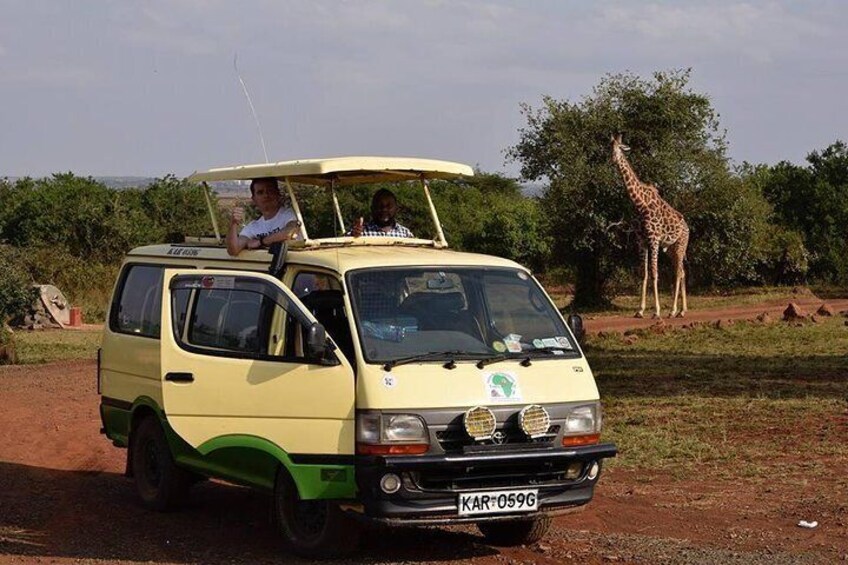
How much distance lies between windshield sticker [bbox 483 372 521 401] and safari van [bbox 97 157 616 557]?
0.01 m

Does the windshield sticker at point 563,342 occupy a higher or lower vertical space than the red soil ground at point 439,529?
higher

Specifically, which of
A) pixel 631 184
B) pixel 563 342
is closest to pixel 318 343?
pixel 563 342

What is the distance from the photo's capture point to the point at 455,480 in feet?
25.9

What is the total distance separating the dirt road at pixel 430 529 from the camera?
8.48 metres

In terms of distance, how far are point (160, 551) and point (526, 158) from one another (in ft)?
81.4

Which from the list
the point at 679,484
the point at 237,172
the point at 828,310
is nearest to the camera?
the point at 237,172

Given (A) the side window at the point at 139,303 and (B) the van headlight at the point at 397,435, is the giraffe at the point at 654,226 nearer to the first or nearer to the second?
(A) the side window at the point at 139,303

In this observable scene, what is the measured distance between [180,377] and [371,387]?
1.76 metres

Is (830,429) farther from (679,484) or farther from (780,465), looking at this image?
(679,484)

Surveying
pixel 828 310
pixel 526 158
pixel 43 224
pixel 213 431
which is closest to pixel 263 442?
pixel 213 431

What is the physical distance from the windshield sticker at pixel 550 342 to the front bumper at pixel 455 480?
0.69m

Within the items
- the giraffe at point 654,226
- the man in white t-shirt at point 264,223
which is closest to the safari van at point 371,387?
the man in white t-shirt at point 264,223

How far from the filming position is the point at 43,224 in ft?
135

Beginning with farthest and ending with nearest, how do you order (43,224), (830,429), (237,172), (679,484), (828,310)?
(43,224), (828,310), (830,429), (679,484), (237,172)
